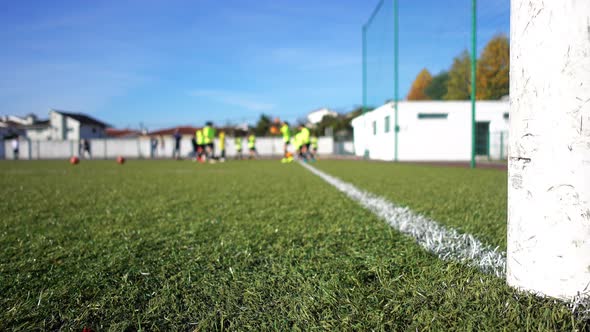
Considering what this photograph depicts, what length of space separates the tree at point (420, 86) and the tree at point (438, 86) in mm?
166

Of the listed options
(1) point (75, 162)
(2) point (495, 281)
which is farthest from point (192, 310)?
(1) point (75, 162)

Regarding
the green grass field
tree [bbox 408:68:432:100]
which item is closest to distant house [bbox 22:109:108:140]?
tree [bbox 408:68:432:100]

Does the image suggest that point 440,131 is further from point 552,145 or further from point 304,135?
point 552,145

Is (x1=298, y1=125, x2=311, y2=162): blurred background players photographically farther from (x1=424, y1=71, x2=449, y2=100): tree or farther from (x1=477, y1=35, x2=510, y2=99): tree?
(x1=477, y1=35, x2=510, y2=99): tree

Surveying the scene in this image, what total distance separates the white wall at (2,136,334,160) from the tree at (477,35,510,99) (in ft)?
78.6

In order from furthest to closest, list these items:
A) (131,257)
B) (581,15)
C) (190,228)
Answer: (190,228) < (131,257) < (581,15)

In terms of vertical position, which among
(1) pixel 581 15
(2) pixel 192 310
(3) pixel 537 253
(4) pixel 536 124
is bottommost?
(2) pixel 192 310

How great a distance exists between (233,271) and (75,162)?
16236 millimetres

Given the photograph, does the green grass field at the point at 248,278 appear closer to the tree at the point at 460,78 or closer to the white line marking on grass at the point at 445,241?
the white line marking on grass at the point at 445,241

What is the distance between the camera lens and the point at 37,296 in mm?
1230

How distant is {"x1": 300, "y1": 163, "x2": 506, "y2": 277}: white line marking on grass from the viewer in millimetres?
1491

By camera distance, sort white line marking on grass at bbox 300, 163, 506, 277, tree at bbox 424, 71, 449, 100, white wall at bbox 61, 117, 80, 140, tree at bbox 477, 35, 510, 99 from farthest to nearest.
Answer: white wall at bbox 61, 117, 80, 140 → tree at bbox 424, 71, 449, 100 → tree at bbox 477, 35, 510, 99 → white line marking on grass at bbox 300, 163, 506, 277

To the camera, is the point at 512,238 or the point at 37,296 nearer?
the point at 512,238

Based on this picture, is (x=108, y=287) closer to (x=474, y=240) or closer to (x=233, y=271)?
(x=233, y=271)
